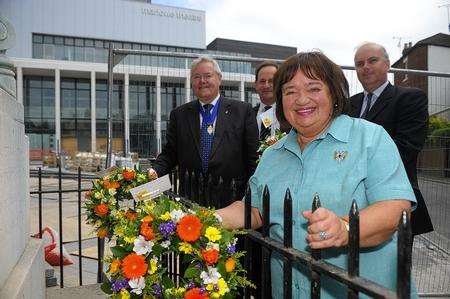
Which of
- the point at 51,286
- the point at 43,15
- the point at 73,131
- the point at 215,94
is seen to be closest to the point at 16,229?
the point at 215,94

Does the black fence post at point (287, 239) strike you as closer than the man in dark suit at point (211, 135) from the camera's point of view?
Yes

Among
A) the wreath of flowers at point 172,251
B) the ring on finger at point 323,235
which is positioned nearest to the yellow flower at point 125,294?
the wreath of flowers at point 172,251

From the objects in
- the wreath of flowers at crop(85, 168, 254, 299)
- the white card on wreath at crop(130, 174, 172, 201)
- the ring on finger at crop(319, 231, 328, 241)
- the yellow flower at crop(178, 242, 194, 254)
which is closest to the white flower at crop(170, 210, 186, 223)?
the wreath of flowers at crop(85, 168, 254, 299)

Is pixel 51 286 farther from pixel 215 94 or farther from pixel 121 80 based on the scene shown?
pixel 215 94

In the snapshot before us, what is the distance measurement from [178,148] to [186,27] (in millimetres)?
60651

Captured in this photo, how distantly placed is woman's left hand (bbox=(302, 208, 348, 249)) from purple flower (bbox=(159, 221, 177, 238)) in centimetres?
56

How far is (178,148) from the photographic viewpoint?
3.81 m

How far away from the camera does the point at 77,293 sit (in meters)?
4.30

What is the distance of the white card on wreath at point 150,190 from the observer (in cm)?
243

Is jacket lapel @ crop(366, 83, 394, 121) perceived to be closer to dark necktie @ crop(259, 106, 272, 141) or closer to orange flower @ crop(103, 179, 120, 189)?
dark necktie @ crop(259, 106, 272, 141)

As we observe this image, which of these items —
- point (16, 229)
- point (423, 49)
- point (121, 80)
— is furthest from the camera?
point (423, 49)

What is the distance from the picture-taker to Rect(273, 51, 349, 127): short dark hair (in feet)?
6.39

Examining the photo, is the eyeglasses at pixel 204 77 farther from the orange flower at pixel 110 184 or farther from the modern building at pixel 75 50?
the modern building at pixel 75 50

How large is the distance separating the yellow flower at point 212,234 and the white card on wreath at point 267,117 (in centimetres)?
236
